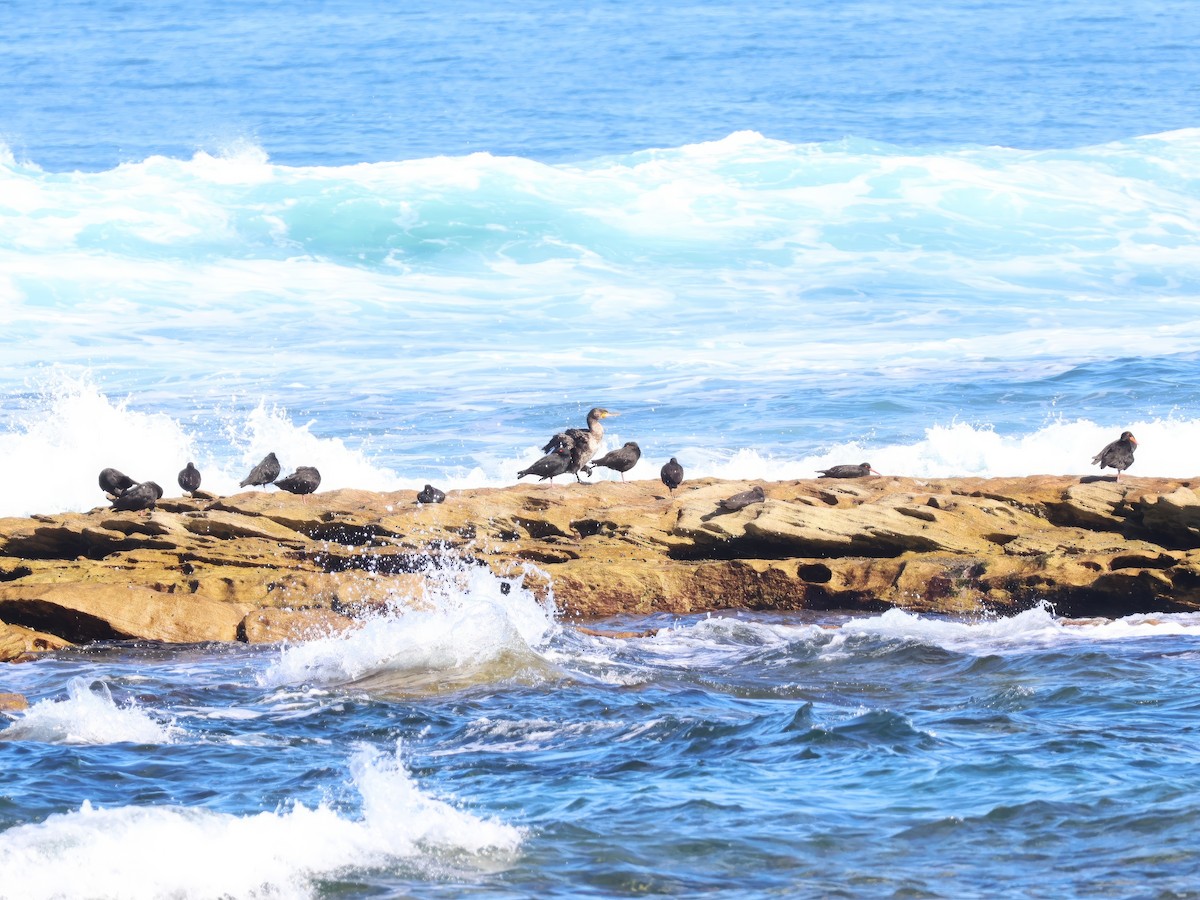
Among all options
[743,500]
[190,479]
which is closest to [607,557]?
[743,500]

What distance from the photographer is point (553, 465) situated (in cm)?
1759

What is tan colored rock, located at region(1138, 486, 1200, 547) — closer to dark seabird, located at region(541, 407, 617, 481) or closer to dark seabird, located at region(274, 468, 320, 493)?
dark seabird, located at region(541, 407, 617, 481)

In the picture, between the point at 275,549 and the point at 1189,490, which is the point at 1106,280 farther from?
the point at 275,549

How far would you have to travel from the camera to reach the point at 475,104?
6359 centimetres

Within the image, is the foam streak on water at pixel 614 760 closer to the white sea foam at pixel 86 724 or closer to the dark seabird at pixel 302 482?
the white sea foam at pixel 86 724

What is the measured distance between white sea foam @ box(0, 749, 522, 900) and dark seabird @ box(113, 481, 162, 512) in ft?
25.5

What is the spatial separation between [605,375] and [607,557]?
590 inches

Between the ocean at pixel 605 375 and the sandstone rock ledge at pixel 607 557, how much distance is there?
0.52 meters

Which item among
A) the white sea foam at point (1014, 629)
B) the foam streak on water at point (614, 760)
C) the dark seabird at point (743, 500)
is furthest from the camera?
the dark seabird at point (743, 500)

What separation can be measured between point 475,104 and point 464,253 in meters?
24.3

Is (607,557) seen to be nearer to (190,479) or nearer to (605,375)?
(190,479)

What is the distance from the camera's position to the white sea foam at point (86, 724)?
9.76m

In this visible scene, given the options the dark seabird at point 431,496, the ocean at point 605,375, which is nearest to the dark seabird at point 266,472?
the dark seabird at point 431,496

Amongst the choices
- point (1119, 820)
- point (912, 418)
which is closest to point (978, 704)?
point (1119, 820)
